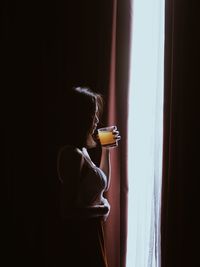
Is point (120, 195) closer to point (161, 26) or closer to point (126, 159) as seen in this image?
point (126, 159)

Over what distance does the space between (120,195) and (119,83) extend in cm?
60

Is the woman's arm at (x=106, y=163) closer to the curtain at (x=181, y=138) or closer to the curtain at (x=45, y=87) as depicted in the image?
the curtain at (x=45, y=87)

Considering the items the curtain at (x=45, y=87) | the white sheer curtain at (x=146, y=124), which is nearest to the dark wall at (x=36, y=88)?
the curtain at (x=45, y=87)

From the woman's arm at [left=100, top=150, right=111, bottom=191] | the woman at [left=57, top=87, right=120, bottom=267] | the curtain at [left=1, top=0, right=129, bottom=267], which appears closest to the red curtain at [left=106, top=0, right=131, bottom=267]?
the curtain at [left=1, top=0, right=129, bottom=267]

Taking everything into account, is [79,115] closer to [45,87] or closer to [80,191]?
[80,191]

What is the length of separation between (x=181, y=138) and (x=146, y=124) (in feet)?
0.65

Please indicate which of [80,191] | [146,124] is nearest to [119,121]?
[146,124]

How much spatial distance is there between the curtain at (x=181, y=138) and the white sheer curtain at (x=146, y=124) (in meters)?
0.05

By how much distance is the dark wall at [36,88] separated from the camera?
204 centimetres

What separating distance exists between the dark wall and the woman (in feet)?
1.27

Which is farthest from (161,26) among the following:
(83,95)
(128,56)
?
(83,95)

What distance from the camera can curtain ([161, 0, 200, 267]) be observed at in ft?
6.48

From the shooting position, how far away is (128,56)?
2000 mm

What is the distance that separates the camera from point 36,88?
6.77ft
